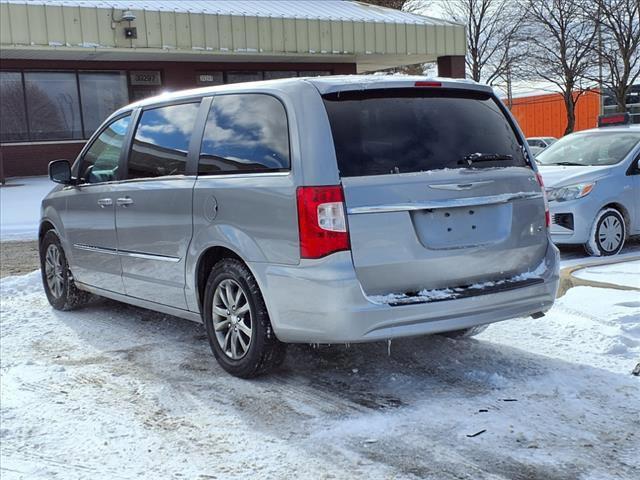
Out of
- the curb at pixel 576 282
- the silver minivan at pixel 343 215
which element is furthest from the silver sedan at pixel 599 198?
the silver minivan at pixel 343 215

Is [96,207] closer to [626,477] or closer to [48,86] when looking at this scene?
[626,477]

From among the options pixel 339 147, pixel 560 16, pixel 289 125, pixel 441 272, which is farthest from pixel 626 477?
pixel 560 16

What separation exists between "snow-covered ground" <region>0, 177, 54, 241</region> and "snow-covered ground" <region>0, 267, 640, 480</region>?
6741 millimetres

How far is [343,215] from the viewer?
3.79 metres

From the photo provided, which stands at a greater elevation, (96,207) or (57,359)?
(96,207)

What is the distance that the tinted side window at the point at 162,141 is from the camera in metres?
4.88

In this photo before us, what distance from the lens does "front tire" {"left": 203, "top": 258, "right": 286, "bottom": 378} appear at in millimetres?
4223

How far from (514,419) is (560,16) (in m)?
33.3

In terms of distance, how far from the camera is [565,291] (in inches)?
247

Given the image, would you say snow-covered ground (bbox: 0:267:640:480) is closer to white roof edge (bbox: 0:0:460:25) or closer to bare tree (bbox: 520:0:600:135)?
white roof edge (bbox: 0:0:460:25)

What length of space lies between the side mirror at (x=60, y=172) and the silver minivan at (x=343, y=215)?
156 centimetres

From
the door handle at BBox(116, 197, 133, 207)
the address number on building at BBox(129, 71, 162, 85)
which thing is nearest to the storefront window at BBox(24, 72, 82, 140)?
the address number on building at BBox(129, 71, 162, 85)

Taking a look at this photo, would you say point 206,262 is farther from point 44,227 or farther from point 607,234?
point 607,234

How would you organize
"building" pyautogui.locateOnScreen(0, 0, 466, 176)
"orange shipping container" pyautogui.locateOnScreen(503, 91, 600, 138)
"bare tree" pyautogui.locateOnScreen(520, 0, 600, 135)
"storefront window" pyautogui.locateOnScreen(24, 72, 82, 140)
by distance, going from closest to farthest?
"building" pyautogui.locateOnScreen(0, 0, 466, 176), "storefront window" pyautogui.locateOnScreen(24, 72, 82, 140), "bare tree" pyautogui.locateOnScreen(520, 0, 600, 135), "orange shipping container" pyautogui.locateOnScreen(503, 91, 600, 138)
